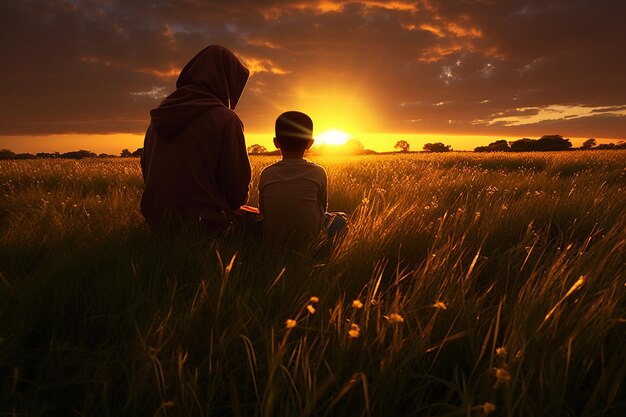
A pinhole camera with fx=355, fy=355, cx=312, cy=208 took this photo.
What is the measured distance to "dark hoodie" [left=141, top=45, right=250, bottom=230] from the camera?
3143mm

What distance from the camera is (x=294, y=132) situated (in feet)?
10.8

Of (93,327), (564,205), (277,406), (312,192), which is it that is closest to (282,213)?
(312,192)

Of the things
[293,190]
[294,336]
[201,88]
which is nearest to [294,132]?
[293,190]

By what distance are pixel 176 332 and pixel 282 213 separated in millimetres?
1762

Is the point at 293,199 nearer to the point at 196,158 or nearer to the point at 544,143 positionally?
the point at 196,158

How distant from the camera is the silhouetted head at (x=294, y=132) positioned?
129 inches

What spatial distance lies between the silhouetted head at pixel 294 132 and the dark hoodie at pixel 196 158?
1.23 feet

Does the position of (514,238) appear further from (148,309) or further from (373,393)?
(148,309)

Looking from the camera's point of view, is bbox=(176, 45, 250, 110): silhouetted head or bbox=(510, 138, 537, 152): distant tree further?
bbox=(510, 138, 537, 152): distant tree

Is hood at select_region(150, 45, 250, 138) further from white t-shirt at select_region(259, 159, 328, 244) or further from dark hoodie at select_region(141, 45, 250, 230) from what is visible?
white t-shirt at select_region(259, 159, 328, 244)

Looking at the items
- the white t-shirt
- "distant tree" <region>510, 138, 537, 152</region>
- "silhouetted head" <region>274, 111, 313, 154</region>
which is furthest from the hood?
"distant tree" <region>510, 138, 537, 152</region>

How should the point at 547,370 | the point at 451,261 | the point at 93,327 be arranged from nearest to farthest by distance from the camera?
the point at 547,370 → the point at 93,327 → the point at 451,261

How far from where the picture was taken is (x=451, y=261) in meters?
2.56

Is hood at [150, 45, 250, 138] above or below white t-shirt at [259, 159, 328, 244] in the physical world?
above
